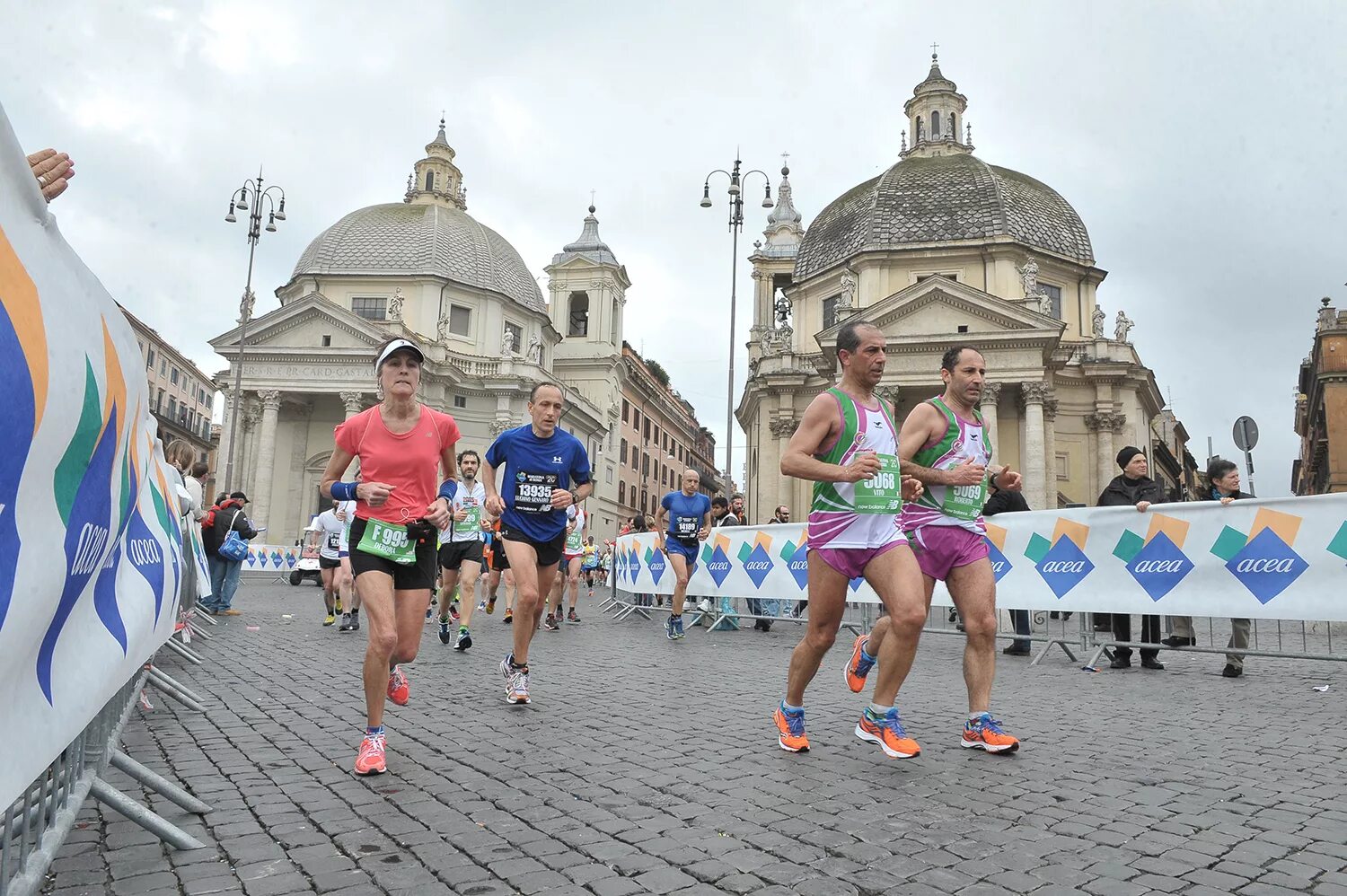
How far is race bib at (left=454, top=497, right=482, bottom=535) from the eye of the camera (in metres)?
11.1

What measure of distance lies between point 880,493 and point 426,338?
52.8 metres

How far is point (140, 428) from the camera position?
374 centimetres

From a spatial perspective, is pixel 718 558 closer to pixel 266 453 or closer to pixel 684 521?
pixel 684 521

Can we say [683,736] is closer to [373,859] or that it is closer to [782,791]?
[782,791]

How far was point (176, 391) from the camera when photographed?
279 ft

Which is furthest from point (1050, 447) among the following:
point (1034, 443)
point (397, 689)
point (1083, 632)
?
point (397, 689)

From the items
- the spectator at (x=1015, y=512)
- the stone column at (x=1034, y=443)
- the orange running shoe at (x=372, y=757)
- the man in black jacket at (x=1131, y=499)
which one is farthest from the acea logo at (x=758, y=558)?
the stone column at (x=1034, y=443)

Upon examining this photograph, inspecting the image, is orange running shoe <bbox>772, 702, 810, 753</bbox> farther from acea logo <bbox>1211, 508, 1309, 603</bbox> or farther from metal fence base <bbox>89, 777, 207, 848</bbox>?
acea logo <bbox>1211, 508, 1309, 603</bbox>

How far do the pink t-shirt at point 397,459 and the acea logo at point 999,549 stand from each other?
708cm

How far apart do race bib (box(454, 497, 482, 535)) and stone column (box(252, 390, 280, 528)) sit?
3994 cm

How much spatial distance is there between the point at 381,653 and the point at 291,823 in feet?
3.62

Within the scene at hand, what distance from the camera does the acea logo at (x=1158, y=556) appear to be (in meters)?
8.66

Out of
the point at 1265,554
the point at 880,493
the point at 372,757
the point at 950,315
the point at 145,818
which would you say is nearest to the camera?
the point at 145,818

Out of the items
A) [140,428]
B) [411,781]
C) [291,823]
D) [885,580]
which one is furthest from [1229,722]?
[140,428]
